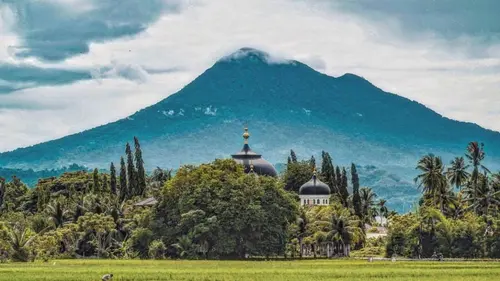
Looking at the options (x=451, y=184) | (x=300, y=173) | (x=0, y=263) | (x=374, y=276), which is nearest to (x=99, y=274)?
(x=374, y=276)

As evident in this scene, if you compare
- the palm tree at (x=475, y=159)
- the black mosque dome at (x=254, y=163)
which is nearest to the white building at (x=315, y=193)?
the black mosque dome at (x=254, y=163)

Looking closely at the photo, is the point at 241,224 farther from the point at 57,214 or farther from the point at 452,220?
the point at 57,214

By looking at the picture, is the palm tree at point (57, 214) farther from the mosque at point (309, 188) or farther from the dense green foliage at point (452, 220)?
the dense green foliage at point (452, 220)

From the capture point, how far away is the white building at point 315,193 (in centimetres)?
14100

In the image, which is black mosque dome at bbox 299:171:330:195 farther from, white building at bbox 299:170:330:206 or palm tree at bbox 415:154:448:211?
palm tree at bbox 415:154:448:211

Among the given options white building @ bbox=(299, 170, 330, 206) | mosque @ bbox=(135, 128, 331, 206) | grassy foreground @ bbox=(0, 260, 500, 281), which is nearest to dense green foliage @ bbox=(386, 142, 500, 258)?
white building @ bbox=(299, 170, 330, 206)

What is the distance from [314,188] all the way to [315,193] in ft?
2.92

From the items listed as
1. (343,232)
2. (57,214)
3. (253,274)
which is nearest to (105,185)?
(57,214)

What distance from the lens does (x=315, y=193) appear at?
142 m

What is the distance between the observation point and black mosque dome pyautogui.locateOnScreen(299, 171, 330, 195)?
142m

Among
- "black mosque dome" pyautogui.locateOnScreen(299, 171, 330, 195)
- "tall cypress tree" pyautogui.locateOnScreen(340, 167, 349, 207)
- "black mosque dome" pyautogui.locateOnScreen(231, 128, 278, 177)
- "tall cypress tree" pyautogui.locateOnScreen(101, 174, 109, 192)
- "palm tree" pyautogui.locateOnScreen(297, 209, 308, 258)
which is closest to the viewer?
"palm tree" pyautogui.locateOnScreen(297, 209, 308, 258)

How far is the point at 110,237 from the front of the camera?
11175 cm

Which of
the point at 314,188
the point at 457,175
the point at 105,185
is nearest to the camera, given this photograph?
the point at 457,175

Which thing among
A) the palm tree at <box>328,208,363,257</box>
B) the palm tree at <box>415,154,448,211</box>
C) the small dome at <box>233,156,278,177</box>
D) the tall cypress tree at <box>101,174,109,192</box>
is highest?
the small dome at <box>233,156,278,177</box>
